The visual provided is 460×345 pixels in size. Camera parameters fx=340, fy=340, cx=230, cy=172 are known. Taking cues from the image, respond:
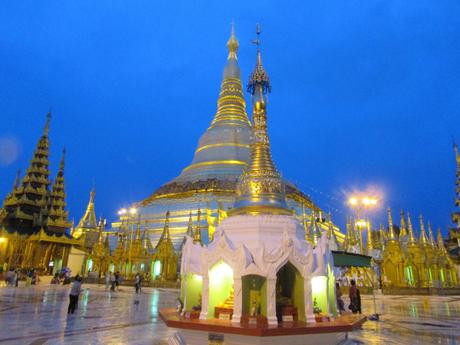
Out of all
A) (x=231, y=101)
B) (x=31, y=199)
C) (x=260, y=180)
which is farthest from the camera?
(x=231, y=101)

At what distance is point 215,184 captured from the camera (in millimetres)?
35125

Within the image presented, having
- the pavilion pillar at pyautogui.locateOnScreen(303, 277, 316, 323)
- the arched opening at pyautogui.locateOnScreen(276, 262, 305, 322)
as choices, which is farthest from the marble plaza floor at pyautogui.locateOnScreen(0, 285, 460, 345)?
the arched opening at pyautogui.locateOnScreen(276, 262, 305, 322)

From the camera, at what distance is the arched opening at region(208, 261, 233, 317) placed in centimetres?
711

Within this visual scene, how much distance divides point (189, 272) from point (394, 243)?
77.8 ft

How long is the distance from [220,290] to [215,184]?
27731mm

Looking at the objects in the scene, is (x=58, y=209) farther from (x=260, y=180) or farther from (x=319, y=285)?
A: (x=319, y=285)

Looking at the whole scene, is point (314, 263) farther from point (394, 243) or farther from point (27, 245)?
point (27, 245)

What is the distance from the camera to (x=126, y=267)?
2883 centimetres

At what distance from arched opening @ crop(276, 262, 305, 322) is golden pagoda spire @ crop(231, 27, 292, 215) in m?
1.69

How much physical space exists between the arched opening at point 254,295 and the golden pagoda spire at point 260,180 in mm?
2046

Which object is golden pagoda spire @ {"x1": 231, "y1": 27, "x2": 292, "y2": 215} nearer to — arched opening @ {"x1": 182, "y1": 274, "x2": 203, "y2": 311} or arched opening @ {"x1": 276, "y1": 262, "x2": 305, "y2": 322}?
arched opening @ {"x1": 276, "y1": 262, "x2": 305, "y2": 322}

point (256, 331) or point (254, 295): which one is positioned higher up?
point (254, 295)

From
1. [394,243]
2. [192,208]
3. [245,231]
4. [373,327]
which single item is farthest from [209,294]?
[192,208]

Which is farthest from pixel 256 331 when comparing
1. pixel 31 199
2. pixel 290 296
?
pixel 31 199
